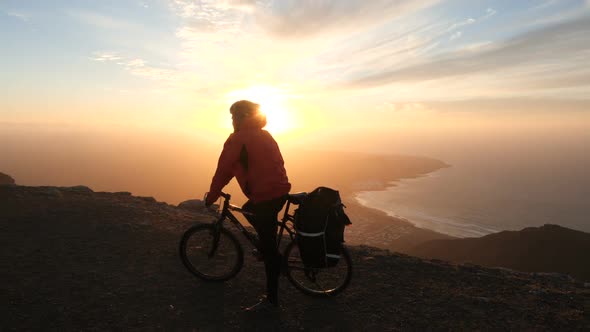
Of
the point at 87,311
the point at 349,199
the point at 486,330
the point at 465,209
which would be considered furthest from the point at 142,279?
the point at 465,209

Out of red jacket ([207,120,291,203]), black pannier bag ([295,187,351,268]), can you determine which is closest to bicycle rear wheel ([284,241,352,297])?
black pannier bag ([295,187,351,268])

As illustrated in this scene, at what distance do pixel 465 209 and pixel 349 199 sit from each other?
57888 mm

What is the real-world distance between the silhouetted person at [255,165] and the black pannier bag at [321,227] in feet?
1.42

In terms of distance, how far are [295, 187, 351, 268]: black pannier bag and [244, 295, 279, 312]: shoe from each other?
1016 mm

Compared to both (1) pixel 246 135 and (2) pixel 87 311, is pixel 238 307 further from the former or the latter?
(1) pixel 246 135

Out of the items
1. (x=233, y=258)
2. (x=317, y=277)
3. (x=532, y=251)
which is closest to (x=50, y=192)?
(x=233, y=258)

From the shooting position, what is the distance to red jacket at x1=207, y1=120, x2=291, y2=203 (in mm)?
4434

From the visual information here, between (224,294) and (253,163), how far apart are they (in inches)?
97.7

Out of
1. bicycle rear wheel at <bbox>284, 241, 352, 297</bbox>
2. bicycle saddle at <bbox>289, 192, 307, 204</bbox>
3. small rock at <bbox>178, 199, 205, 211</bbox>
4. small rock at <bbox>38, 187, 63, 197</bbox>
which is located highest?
bicycle saddle at <bbox>289, 192, 307, 204</bbox>

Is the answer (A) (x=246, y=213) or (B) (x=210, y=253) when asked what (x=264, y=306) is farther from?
(A) (x=246, y=213)

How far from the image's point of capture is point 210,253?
568cm

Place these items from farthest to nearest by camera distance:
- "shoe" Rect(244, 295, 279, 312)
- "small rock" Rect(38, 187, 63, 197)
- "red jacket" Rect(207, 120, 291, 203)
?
1. "small rock" Rect(38, 187, 63, 197)
2. "shoe" Rect(244, 295, 279, 312)
3. "red jacket" Rect(207, 120, 291, 203)

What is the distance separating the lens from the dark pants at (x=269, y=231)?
15.1 feet

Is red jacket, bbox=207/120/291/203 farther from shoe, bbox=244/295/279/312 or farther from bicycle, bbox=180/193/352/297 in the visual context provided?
shoe, bbox=244/295/279/312
